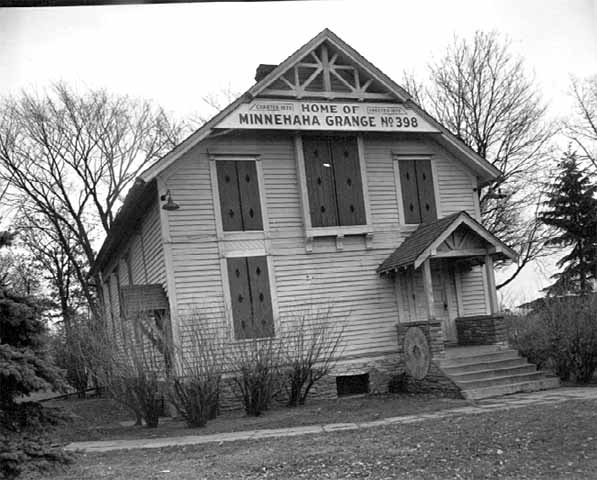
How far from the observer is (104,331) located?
997cm

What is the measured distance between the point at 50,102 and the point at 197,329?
922 centimetres

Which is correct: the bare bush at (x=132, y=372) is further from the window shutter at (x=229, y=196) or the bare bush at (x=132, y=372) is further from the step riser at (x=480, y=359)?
the step riser at (x=480, y=359)

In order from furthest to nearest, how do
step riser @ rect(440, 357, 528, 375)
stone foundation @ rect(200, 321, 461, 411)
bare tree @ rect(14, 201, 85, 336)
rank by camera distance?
bare tree @ rect(14, 201, 85, 336), stone foundation @ rect(200, 321, 461, 411), step riser @ rect(440, 357, 528, 375)

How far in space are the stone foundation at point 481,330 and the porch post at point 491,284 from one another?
23 centimetres

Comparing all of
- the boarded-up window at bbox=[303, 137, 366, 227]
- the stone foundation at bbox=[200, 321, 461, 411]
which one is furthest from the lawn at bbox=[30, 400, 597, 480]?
the boarded-up window at bbox=[303, 137, 366, 227]

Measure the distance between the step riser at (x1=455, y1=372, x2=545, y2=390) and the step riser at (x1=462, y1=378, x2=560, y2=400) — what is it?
0.51 ft

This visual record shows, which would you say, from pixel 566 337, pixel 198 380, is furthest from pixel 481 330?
pixel 198 380

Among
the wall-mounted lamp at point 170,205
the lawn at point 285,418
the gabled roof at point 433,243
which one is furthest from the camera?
the gabled roof at point 433,243

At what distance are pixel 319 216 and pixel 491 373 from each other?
12.9 ft

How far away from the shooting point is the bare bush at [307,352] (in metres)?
11.1

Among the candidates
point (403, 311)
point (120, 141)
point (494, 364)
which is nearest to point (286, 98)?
point (403, 311)

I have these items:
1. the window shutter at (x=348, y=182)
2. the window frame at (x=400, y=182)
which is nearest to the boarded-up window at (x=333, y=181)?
the window shutter at (x=348, y=182)

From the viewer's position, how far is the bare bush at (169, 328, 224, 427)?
9758mm

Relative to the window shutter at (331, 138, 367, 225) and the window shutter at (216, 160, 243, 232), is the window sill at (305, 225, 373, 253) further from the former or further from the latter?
the window shutter at (216, 160, 243, 232)
